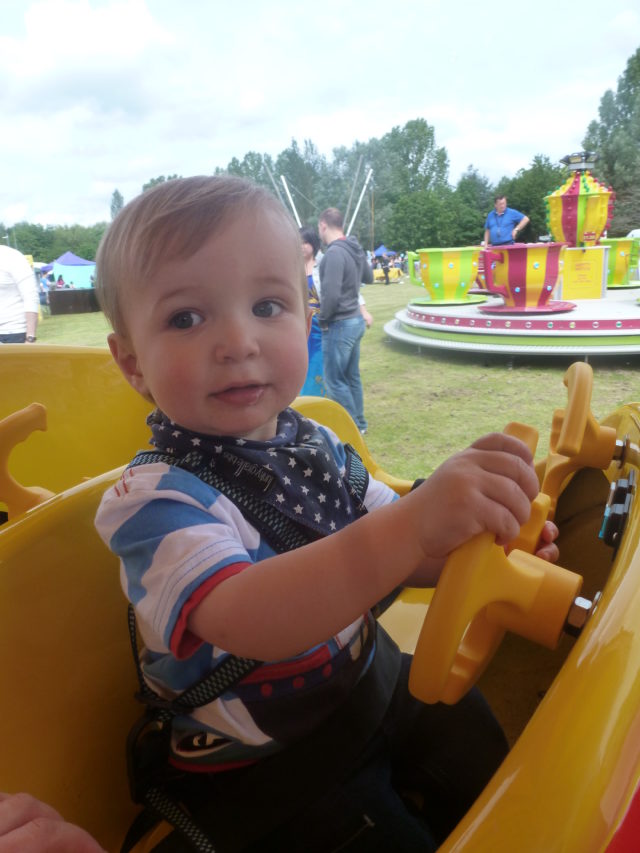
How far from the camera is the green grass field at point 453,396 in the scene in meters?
2.56

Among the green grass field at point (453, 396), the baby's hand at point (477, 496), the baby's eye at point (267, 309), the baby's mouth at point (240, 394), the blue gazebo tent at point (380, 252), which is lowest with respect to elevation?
the green grass field at point (453, 396)

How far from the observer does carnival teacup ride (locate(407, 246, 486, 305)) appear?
5.36 metres

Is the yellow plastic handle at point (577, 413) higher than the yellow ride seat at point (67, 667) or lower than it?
higher

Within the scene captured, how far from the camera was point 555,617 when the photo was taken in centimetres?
48

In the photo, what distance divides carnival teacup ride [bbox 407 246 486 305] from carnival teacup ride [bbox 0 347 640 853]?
184 inches

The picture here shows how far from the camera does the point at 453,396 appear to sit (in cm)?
329

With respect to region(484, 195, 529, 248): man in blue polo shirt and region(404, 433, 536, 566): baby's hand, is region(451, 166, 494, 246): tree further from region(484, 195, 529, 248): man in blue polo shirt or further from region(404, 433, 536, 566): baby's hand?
region(404, 433, 536, 566): baby's hand

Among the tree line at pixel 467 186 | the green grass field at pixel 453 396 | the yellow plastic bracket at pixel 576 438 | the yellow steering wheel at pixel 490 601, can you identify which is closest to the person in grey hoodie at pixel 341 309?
the green grass field at pixel 453 396

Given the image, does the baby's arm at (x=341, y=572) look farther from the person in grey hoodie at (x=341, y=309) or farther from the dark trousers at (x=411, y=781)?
the person in grey hoodie at (x=341, y=309)

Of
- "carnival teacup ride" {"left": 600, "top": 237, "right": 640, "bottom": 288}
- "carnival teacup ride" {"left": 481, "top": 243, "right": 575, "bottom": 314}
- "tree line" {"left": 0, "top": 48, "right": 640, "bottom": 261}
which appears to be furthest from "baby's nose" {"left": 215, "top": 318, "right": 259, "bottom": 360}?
"tree line" {"left": 0, "top": 48, "right": 640, "bottom": 261}

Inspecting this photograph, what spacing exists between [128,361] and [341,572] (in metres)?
0.30

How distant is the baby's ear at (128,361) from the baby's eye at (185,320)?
0.27 ft

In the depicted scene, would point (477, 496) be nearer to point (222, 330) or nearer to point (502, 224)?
point (222, 330)

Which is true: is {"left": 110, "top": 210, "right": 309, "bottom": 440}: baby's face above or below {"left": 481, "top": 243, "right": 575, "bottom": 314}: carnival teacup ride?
above
